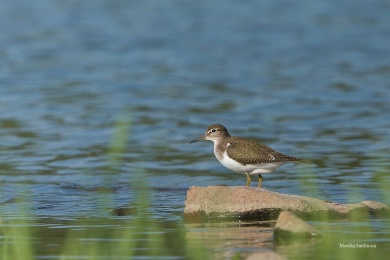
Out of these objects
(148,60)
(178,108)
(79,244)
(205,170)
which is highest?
(148,60)

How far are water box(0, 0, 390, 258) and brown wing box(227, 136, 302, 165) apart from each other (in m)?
0.42

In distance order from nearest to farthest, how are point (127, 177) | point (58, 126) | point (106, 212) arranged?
point (106, 212) → point (127, 177) → point (58, 126)

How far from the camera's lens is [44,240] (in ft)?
36.8

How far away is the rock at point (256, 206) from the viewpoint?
12.3 meters

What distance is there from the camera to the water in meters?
15.3

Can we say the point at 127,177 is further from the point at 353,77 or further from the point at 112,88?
the point at 353,77

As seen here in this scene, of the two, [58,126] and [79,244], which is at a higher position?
[58,126]

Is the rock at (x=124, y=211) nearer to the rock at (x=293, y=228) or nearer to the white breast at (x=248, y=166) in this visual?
the white breast at (x=248, y=166)

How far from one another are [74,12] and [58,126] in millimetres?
15729

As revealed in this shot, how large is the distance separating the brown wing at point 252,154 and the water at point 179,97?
42cm

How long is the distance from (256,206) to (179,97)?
11.8 m

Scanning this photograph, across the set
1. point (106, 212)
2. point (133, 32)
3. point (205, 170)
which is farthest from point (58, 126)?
point (133, 32)

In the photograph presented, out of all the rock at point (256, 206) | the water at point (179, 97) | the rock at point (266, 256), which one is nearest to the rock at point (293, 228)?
the water at point (179, 97)

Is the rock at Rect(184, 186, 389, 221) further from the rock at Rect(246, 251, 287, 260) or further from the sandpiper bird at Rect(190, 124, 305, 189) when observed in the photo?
the rock at Rect(246, 251, 287, 260)
